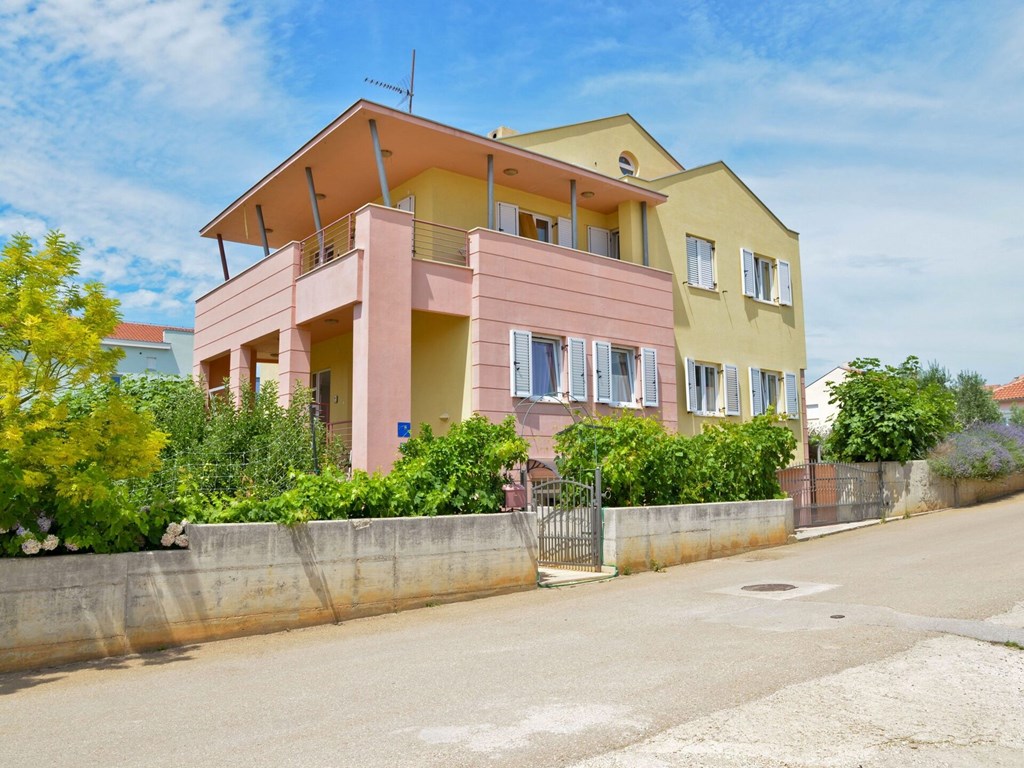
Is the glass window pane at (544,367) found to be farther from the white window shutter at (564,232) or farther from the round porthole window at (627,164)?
the round porthole window at (627,164)

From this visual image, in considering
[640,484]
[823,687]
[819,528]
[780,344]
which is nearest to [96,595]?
[823,687]

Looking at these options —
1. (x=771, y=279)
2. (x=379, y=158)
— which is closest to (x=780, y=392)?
A: (x=771, y=279)

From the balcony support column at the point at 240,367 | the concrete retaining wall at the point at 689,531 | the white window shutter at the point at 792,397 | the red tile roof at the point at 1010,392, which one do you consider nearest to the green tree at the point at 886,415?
the white window shutter at the point at 792,397

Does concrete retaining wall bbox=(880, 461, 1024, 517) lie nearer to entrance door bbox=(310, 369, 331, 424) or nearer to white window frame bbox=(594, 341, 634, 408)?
white window frame bbox=(594, 341, 634, 408)

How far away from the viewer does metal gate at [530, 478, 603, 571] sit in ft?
42.0

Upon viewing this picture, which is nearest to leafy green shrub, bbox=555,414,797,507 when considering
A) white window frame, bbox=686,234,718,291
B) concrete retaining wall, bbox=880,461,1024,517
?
concrete retaining wall, bbox=880,461,1024,517

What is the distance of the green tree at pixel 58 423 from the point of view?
24.0 feet

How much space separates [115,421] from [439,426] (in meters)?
9.52

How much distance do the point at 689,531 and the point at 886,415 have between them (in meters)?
9.87

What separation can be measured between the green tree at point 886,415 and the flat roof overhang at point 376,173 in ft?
23.8

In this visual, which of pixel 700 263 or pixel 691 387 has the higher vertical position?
pixel 700 263

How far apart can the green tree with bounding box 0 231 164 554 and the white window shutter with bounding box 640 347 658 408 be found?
12.8 metres

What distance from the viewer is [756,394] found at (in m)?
23.1

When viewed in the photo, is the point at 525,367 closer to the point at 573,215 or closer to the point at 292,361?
the point at 573,215
